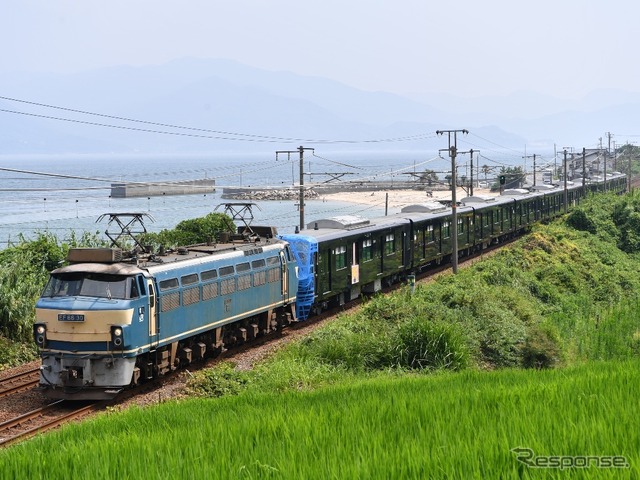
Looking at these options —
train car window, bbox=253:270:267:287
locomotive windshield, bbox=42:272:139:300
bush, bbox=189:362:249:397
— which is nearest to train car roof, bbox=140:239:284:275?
train car window, bbox=253:270:267:287

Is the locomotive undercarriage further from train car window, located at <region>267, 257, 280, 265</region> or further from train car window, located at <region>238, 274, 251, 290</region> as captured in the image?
train car window, located at <region>267, 257, 280, 265</region>

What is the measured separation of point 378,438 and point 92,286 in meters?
10.1

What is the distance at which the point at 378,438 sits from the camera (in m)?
10.1

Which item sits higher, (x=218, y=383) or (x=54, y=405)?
(x=218, y=383)

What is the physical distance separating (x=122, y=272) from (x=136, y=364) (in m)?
→ 2.22

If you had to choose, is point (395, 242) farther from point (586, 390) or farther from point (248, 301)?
point (586, 390)

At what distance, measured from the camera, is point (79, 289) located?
18.6 meters

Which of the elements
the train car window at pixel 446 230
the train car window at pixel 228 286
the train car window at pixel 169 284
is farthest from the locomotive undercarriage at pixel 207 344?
the train car window at pixel 446 230

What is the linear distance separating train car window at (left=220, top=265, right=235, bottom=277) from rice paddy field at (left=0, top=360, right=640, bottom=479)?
25.8 ft

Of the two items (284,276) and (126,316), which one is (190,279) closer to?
(126,316)

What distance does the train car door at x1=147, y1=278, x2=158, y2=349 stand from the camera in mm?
19266

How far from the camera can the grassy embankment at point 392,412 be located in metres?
8.92

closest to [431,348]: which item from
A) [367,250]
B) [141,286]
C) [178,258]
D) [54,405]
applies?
[178,258]

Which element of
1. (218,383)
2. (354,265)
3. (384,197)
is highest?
(354,265)
